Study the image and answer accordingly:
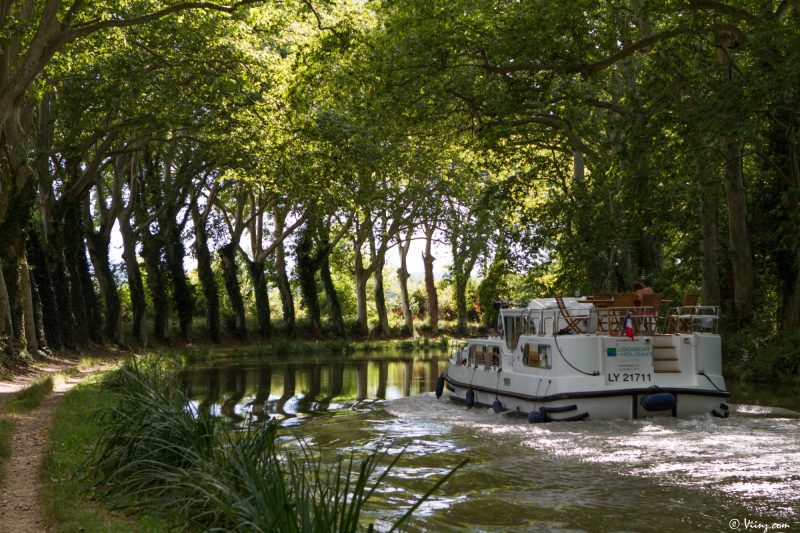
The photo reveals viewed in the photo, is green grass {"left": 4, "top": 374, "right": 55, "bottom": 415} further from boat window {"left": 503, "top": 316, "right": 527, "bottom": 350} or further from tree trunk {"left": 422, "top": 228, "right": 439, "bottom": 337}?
tree trunk {"left": 422, "top": 228, "right": 439, "bottom": 337}

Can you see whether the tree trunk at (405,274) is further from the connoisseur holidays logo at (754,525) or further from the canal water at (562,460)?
the connoisseur holidays logo at (754,525)

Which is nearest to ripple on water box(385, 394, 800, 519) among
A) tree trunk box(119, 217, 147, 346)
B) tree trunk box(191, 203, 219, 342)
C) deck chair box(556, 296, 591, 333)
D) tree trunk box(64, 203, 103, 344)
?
deck chair box(556, 296, 591, 333)

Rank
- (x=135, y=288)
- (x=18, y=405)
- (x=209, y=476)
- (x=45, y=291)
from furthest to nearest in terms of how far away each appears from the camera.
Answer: (x=135, y=288), (x=45, y=291), (x=18, y=405), (x=209, y=476)

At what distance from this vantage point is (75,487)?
9.08m

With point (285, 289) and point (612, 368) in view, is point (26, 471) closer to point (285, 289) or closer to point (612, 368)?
point (612, 368)

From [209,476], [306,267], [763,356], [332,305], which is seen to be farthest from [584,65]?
[332,305]

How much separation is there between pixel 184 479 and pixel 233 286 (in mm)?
41386

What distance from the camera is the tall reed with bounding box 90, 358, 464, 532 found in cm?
593

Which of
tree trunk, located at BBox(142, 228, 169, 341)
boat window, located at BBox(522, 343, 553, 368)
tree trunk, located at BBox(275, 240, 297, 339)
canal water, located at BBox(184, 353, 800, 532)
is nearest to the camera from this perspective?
canal water, located at BBox(184, 353, 800, 532)

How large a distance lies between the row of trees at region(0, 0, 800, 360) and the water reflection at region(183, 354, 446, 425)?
18.3 feet

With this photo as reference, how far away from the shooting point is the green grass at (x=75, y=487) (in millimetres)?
7633

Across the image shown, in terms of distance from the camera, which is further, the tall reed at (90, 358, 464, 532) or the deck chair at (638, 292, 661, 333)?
the deck chair at (638, 292, 661, 333)

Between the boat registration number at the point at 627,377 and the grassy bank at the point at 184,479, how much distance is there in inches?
300

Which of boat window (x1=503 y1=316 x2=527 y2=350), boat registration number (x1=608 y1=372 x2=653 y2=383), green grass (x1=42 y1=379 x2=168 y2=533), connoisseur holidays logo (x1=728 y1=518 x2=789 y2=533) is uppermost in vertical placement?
boat window (x1=503 y1=316 x2=527 y2=350)
